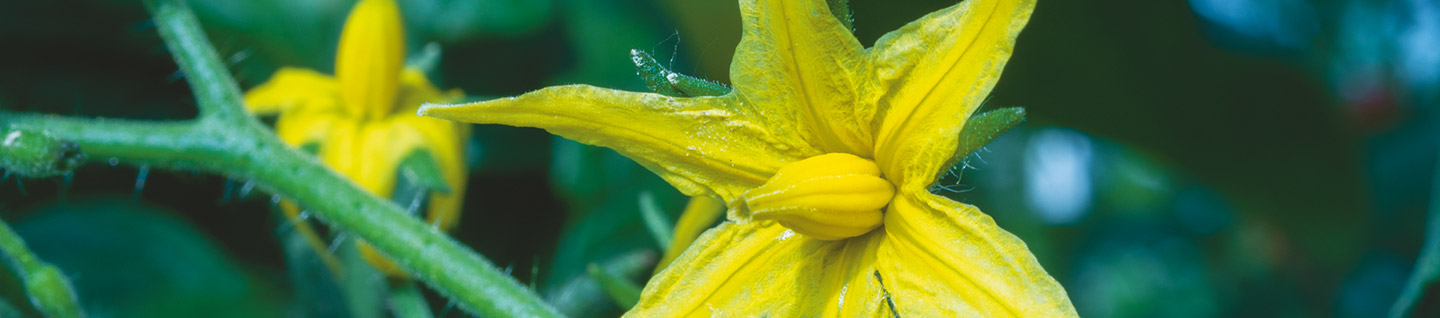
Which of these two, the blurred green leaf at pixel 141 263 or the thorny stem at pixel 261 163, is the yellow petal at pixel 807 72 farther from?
the blurred green leaf at pixel 141 263

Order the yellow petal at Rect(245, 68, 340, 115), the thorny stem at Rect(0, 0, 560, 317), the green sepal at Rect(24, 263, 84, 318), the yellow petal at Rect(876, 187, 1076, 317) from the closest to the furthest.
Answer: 1. the yellow petal at Rect(876, 187, 1076, 317)
2. the green sepal at Rect(24, 263, 84, 318)
3. the thorny stem at Rect(0, 0, 560, 317)
4. the yellow petal at Rect(245, 68, 340, 115)

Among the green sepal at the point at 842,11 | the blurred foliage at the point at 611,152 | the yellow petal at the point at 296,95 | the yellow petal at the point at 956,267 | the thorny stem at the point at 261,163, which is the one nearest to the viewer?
the yellow petal at the point at 956,267

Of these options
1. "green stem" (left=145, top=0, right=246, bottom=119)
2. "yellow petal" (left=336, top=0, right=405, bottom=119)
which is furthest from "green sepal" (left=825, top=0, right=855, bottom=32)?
"green stem" (left=145, top=0, right=246, bottom=119)

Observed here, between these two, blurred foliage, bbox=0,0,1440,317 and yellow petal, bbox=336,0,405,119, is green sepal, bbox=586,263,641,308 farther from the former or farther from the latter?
blurred foliage, bbox=0,0,1440,317

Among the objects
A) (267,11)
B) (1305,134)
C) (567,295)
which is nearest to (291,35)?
(267,11)

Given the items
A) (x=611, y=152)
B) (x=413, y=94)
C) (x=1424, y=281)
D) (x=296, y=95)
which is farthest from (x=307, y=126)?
(x=1424, y=281)

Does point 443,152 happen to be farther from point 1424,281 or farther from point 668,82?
point 1424,281

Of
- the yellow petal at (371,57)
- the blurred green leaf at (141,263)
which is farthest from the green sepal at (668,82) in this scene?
the blurred green leaf at (141,263)
